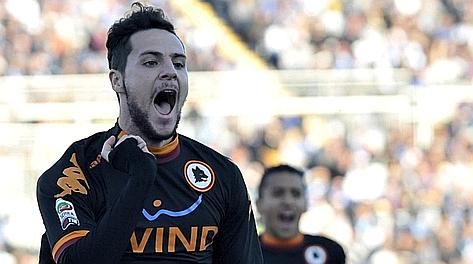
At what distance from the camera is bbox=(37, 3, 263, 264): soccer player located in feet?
11.4

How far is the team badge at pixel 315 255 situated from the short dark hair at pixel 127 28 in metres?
3.10

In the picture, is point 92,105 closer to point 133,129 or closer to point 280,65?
point 280,65

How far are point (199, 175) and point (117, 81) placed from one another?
0.39 metres

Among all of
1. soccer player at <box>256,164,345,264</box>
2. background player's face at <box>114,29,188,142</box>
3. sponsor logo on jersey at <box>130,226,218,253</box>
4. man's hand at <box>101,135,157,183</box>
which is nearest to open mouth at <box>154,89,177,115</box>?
background player's face at <box>114,29,188,142</box>

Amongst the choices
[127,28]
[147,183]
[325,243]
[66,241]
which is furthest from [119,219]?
[325,243]

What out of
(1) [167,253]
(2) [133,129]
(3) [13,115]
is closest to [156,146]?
(2) [133,129]

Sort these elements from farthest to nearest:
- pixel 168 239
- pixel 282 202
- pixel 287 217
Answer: pixel 287 217, pixel 282 202, pixel 168 239

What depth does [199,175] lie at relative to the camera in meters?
3.76

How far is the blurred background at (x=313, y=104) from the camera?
13344 millimetres

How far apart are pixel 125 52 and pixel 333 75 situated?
1078 centimetres

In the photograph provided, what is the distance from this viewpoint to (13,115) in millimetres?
13922

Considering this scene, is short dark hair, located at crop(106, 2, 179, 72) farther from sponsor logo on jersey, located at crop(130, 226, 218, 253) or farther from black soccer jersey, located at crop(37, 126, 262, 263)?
sponsor logo on jersey, located at crop(130, 226, 218, 253)

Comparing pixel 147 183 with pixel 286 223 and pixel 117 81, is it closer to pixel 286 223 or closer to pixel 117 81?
pixel 117 81

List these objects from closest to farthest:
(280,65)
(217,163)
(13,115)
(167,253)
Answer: (167,253) < (217,163) < (13,115) < (280,65)
